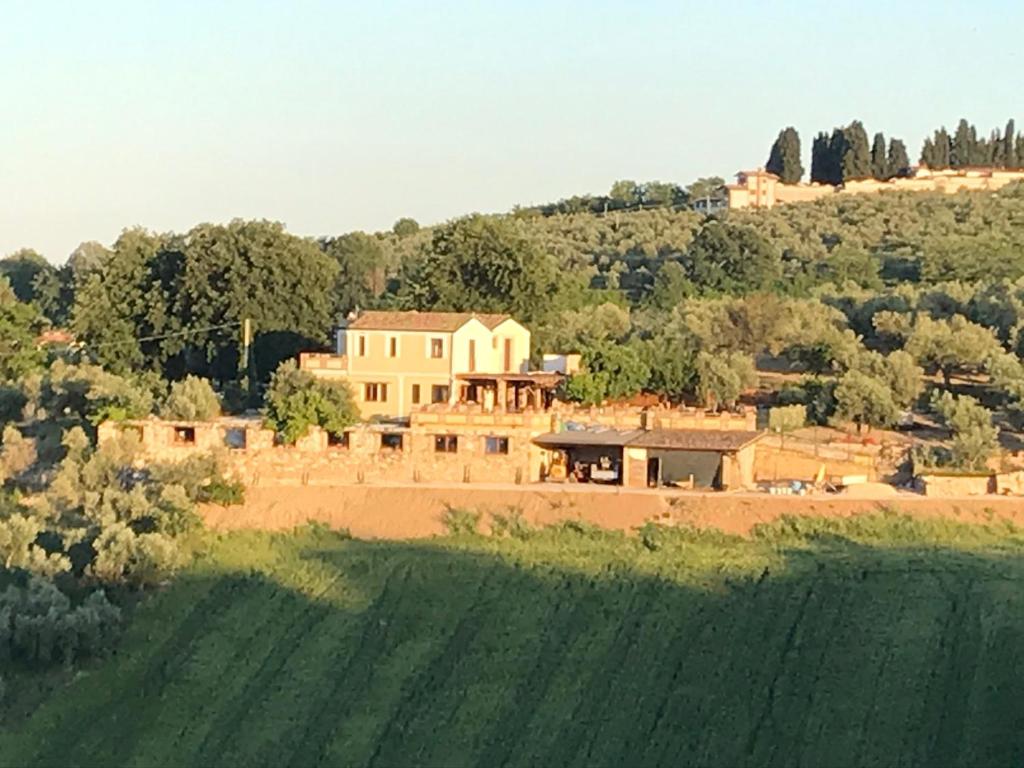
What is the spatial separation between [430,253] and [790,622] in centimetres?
2834

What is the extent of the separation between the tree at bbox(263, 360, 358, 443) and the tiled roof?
451 centimetres

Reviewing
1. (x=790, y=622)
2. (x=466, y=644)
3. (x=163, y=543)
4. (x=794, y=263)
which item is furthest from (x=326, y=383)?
(x=794, y=263)

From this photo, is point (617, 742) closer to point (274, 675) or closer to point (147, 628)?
point (274, 675)

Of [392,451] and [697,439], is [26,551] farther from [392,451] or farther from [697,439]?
[697,439]

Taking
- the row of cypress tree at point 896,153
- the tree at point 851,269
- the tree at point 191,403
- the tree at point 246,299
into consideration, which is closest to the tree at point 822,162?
the row of cypress tree at point 896,153

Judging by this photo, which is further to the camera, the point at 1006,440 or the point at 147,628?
the point at 1006,440

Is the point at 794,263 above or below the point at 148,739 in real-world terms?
above

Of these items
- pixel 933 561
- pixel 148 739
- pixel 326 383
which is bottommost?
pixel 148 739

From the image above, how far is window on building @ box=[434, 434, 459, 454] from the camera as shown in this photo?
37.2 m

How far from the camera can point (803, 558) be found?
103 feet

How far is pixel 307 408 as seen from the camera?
124 feet

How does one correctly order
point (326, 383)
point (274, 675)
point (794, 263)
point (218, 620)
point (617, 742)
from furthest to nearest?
1. point (794, 263)
2. point (326, 383)
3. point (218, 620)
4. point (274, 675)
5. point (617, 742)

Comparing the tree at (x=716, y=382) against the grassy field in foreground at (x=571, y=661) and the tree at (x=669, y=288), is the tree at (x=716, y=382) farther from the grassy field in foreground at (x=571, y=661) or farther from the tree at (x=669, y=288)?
the tree at (x=669, y=288)

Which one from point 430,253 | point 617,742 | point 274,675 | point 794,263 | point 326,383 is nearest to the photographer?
point 617,742
